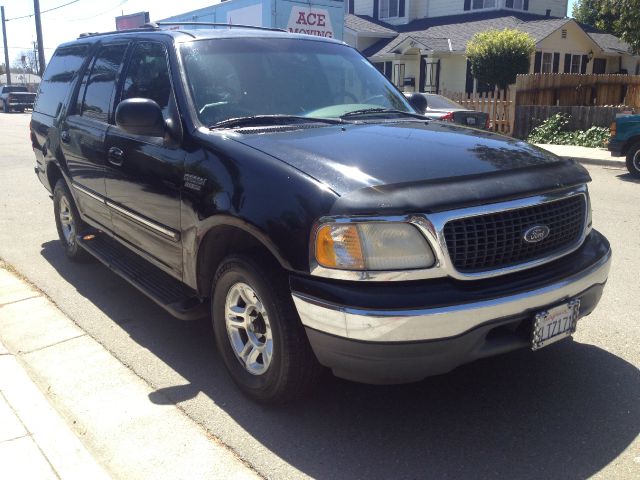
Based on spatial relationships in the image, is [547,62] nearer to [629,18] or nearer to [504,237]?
[629,18]

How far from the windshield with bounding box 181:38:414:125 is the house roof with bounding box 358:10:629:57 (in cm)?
2491

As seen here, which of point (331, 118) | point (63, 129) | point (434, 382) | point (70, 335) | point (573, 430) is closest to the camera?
point (573, 430)

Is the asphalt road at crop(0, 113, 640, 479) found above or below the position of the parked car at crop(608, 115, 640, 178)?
below

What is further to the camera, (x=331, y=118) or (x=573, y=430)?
(x=331, y=118)

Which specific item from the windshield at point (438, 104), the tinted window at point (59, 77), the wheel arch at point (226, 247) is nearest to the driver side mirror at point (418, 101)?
the wheel arch at point (226, 247)

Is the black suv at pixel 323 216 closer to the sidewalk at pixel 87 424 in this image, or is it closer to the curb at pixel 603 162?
the sidewalk at pixel 87 424

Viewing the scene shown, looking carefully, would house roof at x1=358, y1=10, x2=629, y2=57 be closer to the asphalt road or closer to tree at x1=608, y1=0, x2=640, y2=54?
tree at x1=608, y1=0, x2=640, y2=54

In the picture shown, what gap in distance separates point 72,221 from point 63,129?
855mm

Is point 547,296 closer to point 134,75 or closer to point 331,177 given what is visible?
point 331,177

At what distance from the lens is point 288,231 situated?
2824mm

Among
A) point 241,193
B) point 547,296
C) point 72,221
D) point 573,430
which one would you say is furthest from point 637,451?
point 72,221

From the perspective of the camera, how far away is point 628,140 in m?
10.7

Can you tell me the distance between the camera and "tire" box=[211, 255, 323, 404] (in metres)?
2.95

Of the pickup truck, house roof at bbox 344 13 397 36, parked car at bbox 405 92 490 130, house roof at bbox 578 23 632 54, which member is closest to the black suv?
parked car at bbox 405 92 490 130
